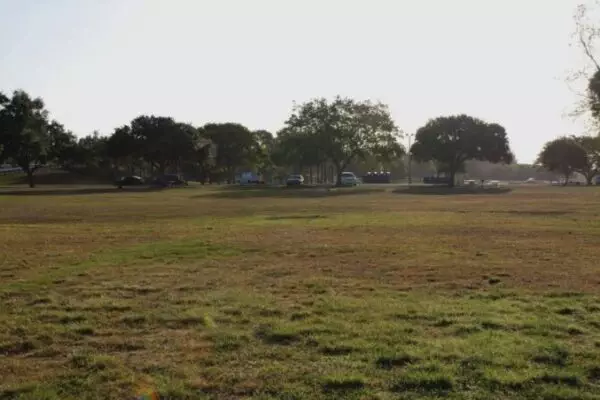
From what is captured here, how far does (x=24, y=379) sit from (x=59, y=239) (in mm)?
14802

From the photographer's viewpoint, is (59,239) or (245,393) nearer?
(245,393)

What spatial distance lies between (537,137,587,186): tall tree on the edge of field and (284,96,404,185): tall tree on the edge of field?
115 ft

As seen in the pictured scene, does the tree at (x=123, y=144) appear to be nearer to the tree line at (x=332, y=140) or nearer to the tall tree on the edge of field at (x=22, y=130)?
the tree line at (x=332, y=140)

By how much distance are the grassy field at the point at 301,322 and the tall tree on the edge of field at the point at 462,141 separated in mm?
74639

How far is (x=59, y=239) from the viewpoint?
19.9 meters

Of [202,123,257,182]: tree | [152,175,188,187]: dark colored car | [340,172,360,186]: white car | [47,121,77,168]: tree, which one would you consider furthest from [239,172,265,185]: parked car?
[47,121,77,168]: tree

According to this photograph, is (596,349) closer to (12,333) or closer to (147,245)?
(12,333)

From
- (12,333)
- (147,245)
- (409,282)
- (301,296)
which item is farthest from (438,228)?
(12,333)

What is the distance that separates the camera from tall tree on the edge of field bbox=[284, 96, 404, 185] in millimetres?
90062

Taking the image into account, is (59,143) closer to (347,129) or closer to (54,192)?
(54,192)

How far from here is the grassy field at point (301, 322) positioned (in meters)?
5.71

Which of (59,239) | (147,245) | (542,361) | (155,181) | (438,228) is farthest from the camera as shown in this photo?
(155,181)

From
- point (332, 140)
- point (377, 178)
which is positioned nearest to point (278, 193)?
point (332, 140)

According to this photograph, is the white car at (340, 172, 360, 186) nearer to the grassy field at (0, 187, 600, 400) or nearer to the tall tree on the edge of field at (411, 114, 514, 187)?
the tall tree on the edge of field at (411, 114, 514, 187)
